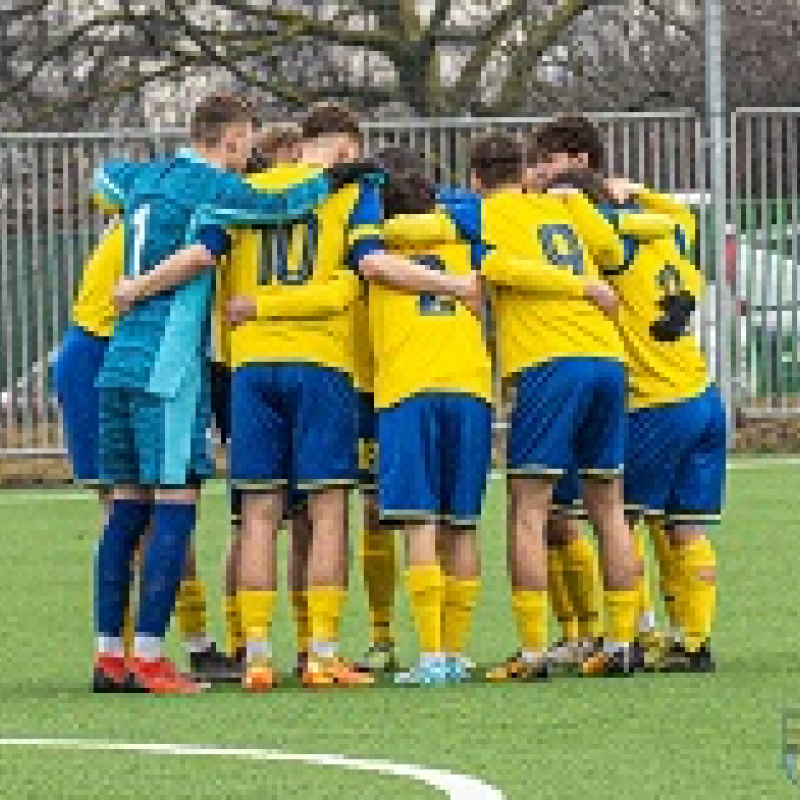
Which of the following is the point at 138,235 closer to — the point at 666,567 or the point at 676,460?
the point at 676,460

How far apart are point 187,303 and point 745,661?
2277mm

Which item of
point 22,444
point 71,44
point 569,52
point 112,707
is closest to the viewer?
point 112,707

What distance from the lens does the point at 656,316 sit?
43.5 ft

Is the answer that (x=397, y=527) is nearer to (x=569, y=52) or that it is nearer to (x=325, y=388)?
(x=325, y=388)

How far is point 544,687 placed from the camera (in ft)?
41.1

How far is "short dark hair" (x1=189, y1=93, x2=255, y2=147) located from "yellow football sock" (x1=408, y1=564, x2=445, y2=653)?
153cm

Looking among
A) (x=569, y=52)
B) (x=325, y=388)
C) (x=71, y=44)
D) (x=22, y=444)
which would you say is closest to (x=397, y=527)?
(x=325, y=388)

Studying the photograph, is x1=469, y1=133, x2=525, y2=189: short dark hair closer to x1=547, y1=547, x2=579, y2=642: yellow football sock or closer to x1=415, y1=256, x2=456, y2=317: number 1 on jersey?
x1=415, y1=256, x2=456, y2=317: number 1 on jersey

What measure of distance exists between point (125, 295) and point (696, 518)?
7.00 ft

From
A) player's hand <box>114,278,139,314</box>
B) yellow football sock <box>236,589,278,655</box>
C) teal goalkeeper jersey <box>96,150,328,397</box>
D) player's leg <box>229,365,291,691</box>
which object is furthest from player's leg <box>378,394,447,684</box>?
player's hand <box>114,278,139,314</box>

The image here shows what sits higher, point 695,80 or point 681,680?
point 695,80

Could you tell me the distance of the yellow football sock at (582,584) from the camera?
13.4 meters

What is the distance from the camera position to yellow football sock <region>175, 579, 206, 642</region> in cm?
1342

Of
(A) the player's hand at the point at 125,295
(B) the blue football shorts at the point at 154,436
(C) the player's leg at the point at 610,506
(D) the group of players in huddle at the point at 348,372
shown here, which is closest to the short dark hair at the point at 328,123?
(D) the group of players in huddle at the point at 348,372
